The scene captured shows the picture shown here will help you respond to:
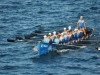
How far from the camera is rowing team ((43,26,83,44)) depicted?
57.6 meters

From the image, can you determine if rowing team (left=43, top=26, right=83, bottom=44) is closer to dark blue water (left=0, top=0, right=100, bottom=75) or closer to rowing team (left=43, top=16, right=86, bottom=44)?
A: rowing team (left=43, top=16, right=86, bottom=44)

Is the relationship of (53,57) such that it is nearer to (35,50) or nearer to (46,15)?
(35,50)

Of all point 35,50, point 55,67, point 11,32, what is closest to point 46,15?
point 11,32

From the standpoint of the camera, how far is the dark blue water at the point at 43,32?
176ft

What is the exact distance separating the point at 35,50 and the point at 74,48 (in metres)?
4.34

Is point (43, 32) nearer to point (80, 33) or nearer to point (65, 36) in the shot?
point (80, 33)

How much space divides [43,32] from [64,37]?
331 inches

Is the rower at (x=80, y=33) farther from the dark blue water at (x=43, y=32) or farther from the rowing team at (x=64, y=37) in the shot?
the dark blue water at (x=43, y=32)

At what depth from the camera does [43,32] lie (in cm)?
6681

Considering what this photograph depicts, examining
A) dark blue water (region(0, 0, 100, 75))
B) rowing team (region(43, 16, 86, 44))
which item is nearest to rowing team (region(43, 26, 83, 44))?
rowing team (region(43, 16, 86, 44))

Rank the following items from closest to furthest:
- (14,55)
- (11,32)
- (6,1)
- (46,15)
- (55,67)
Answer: (55,67) → (14,55) → (11,32) → (46,15) → (6,1)

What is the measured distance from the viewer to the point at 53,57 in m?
56.4

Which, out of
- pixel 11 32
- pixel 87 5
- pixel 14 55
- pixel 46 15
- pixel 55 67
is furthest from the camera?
pixel 87 5

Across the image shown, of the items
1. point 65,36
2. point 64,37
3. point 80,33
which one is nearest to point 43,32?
point 80,33
